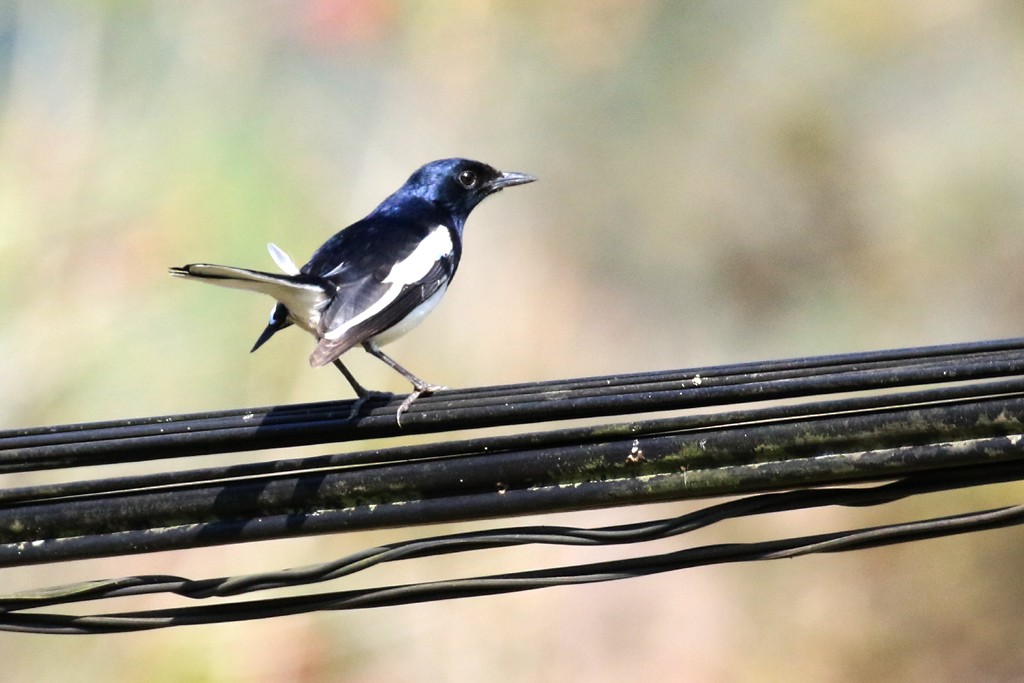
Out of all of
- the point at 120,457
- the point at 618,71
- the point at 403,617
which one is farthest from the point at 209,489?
the point at 618,71

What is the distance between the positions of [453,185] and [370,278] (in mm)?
1476

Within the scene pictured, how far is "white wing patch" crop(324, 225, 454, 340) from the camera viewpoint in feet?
13.4

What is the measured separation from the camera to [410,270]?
14.9ft

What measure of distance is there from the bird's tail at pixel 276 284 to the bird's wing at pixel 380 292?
74 mm

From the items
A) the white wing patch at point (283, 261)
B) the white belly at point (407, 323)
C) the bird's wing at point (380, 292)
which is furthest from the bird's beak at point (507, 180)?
→ the white wing patch at point (283, 261)

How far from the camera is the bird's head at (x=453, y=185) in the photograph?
565 cm

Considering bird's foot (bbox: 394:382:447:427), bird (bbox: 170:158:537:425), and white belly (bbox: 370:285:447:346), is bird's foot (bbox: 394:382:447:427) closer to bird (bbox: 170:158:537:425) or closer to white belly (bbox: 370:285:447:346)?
bird (bbox: 170:158:537:425)

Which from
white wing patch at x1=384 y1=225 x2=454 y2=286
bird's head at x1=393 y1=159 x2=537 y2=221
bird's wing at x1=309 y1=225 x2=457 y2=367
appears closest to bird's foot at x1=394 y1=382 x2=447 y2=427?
bird's wing at x1=309 y1=225 x2=457 y2=367

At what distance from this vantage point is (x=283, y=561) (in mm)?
9562

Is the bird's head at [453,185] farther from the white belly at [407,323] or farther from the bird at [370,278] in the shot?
the white belly at [407,323]

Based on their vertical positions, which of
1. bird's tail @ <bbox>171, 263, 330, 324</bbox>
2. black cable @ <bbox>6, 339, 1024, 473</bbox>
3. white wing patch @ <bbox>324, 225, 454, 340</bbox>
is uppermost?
white wing patch @ <bbox>324, 225, 454, 340</bbox>

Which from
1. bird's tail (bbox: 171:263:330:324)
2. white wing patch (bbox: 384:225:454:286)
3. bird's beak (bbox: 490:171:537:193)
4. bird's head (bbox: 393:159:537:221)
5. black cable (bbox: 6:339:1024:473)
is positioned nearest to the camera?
black cable (bbox: 6:339:1024:473)

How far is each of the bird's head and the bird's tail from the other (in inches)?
60.9

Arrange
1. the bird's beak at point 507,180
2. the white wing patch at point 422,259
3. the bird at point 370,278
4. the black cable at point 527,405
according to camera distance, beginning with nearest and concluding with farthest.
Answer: the black cable at point 527,405, the bird at point 370,278, the white wing patch at point 422,259, the bird's beak at point 507,180
